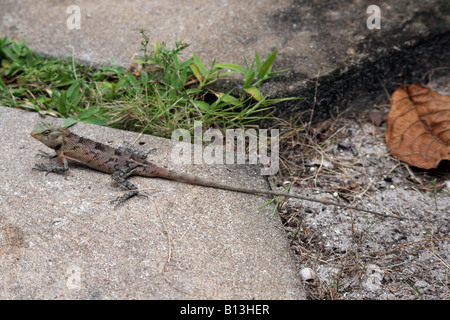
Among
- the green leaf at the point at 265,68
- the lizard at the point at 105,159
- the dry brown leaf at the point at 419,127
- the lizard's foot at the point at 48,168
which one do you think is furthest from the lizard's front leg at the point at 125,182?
the dry brown leaf at the point at 419,127

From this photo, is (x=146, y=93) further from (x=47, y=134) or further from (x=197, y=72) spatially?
(x=47, y=134)

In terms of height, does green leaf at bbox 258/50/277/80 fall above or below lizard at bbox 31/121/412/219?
above

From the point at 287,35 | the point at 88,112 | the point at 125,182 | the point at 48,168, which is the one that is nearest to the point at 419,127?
the point at 287,35

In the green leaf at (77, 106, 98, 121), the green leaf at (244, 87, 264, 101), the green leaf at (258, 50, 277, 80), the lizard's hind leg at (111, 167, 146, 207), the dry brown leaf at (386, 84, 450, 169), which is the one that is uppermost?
the green leaf at (258, 50, 277, 80)

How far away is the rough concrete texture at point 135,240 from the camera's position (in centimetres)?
254

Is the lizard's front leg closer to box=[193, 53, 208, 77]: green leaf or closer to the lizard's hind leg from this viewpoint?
the lizard's hind leg

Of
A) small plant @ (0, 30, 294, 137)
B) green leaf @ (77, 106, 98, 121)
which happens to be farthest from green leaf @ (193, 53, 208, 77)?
green leaf @ (77, 106, 98, 121)

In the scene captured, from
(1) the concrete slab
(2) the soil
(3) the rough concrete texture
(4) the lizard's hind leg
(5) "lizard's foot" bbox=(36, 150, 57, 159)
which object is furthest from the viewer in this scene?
(1) the concrete slab

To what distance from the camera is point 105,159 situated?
328 cm

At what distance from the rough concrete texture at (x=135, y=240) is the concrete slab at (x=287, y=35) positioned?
4.71 feet

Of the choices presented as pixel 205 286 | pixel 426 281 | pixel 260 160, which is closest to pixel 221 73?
pixel 260 160

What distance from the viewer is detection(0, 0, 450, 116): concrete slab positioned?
4.11 metres

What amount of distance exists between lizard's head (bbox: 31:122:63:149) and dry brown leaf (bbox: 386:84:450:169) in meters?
2.81

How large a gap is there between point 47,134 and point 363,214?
8.29ft
